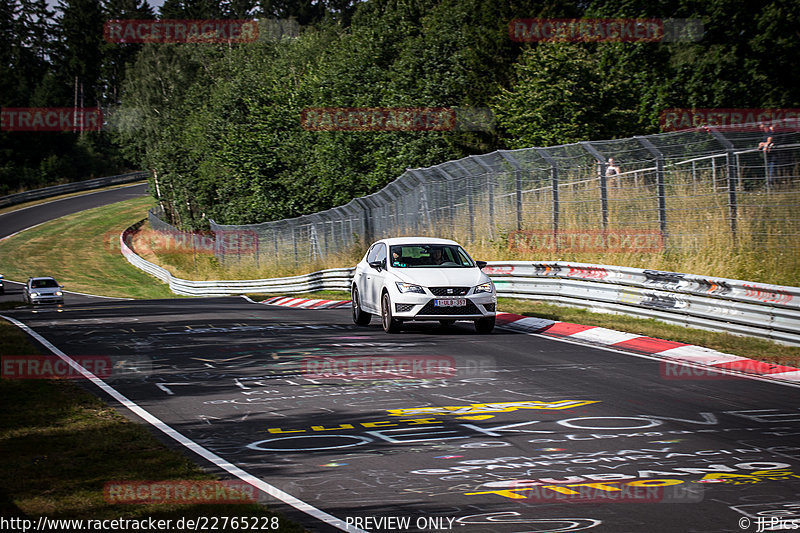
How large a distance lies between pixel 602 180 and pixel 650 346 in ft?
21.0

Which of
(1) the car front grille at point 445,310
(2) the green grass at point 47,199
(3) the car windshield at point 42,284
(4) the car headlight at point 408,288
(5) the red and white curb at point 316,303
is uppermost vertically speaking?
(2) the green grass at point 47,199

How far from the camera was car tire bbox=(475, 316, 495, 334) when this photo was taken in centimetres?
1582

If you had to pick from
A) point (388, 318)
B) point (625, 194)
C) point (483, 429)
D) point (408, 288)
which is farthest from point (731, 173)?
point (483, 429)

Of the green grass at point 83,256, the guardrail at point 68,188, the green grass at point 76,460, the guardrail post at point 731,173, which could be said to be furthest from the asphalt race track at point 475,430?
the guardrail at point 68,188

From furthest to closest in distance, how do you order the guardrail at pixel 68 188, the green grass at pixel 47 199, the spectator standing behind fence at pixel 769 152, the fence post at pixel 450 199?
the guardrail at pixel 68 188
the green grass at pixel 47 199
the fence post at pixel 450 199
the spectator standing behind fence at pixel 769 152

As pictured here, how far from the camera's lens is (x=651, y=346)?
45.0ft

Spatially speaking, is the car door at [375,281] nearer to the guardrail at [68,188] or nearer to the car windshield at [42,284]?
the car windshield at [42,284]

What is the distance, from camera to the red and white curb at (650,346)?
1151cm

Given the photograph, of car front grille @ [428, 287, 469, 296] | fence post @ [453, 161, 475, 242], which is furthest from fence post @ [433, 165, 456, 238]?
car front grille @ [428, 287, 469, 296]

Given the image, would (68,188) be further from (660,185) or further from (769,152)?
(769,152)

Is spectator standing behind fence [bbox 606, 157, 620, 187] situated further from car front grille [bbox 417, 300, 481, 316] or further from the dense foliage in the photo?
the dense foliage

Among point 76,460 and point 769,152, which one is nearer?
point 76,460

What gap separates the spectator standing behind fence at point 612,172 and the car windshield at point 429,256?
4191 mm

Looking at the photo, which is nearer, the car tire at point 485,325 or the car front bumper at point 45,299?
the car tire at point 485,325
